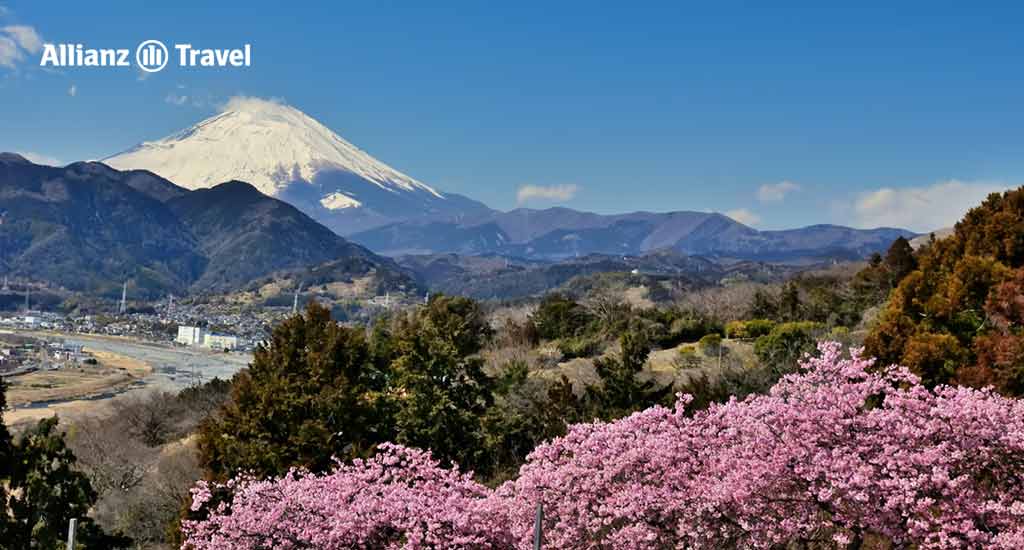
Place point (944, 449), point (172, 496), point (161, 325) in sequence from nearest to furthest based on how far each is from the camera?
point (944, 449)
point (172, 496)
point (161, 325)

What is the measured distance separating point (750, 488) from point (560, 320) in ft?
111

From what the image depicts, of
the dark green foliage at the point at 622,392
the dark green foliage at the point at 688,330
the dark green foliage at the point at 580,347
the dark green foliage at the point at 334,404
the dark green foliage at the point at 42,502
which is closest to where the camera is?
the dark green foliage at the point at 42,502

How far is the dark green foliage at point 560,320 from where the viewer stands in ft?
142

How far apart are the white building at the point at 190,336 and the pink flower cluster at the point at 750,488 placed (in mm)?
145212

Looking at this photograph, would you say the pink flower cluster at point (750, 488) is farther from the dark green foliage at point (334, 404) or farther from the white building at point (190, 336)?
the white building at point (190, 336)

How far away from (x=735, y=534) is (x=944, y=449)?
2.42m

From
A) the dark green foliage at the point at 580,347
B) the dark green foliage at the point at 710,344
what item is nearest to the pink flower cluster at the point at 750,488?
the dark green foliage at the point at 710,344

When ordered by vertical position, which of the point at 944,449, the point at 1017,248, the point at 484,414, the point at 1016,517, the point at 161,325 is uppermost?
the point at 1017,248

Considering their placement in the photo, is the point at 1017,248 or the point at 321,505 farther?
the point at 1017,248

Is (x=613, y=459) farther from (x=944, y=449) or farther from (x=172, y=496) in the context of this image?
(x=172, y=496)

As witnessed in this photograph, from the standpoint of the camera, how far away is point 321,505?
1240 cm

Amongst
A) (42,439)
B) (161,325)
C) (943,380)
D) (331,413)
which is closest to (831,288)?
(943,380)

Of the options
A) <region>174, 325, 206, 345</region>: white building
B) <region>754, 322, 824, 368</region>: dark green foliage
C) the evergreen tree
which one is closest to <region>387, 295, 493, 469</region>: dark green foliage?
the evergreen tree

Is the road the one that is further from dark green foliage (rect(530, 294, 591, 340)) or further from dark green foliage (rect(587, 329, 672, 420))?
dark green foliage (rect(587, 329, 672, 420))
